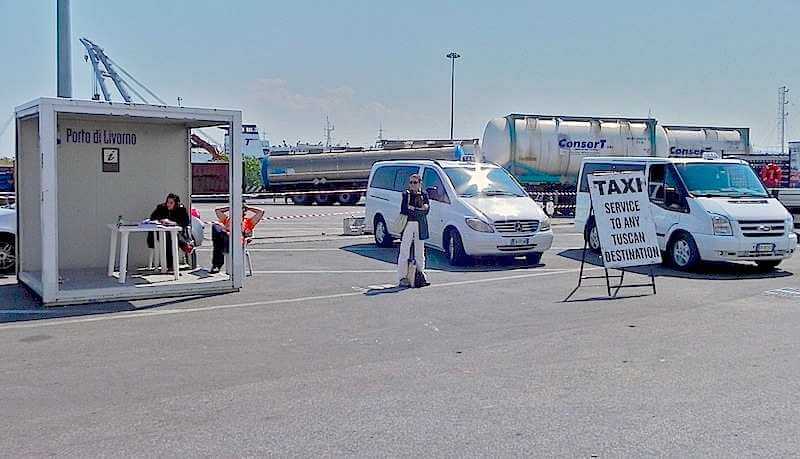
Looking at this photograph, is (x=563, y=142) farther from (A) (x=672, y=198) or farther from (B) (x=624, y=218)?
(B) (x=624, y=218)

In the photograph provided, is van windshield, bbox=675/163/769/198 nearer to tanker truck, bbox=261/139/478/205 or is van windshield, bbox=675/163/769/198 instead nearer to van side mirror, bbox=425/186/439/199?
van side mirror, bbox=425/186/439/199

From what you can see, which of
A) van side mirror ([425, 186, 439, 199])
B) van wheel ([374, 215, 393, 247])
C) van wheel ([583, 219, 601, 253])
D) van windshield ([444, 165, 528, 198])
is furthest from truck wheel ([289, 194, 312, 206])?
van side mirror ([425, 186, 439, 199])

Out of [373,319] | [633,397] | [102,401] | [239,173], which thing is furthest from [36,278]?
[633,397]

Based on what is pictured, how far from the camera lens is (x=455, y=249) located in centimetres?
1530

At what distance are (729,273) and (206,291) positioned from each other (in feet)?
27.8

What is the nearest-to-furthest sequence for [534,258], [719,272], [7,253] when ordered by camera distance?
[7,253], [719,272], [534,258]

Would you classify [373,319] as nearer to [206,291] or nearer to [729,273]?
[206,291]

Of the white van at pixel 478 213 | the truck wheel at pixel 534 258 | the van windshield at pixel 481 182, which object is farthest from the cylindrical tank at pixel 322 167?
the truck wheel at pixel 534 258

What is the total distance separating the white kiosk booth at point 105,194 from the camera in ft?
35.9

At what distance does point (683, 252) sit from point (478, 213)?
352cm

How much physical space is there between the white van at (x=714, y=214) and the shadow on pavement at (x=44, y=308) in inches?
287

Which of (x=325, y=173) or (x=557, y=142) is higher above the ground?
(x=557, y=142)

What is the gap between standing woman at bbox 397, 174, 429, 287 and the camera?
12.8 m

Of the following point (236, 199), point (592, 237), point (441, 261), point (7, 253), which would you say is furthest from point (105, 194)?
point (592, 237)
